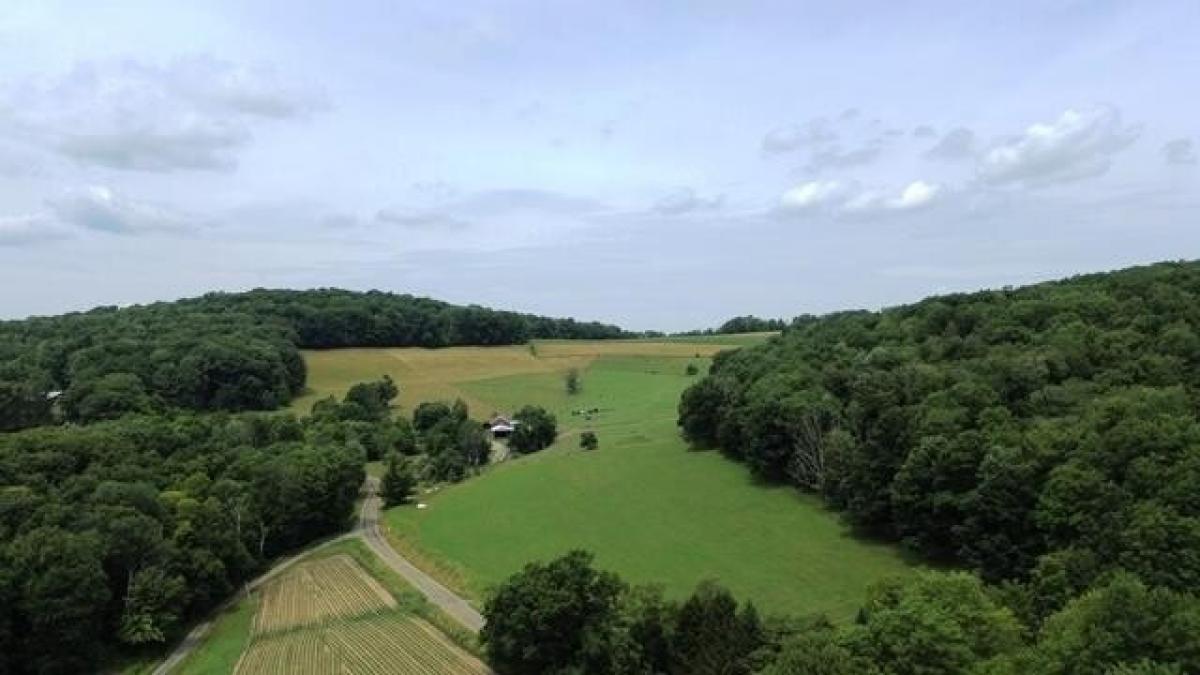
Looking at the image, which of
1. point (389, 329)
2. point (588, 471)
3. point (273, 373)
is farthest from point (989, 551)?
point (389, 329)

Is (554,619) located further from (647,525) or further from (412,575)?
(647,525)

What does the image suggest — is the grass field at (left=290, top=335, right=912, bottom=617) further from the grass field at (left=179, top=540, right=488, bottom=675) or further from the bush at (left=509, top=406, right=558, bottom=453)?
the grass field at (left=179, top=540, right=488, bottom=675)

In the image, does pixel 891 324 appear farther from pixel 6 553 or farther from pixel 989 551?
pixel 6 553

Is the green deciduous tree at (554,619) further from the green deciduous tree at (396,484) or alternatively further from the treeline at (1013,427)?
the green deciduous tree at (396,484)

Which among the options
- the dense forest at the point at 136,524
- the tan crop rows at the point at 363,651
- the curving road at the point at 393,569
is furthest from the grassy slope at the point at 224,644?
the dense forest at the point at 136,524

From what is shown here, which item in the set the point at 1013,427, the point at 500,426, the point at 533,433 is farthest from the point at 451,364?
the point at 1013,427

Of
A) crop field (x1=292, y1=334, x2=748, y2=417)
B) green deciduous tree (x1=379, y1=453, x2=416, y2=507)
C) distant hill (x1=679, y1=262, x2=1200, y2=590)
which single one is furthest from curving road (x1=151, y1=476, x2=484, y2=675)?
crop field (x1=292, y1=334, x2=748, y2=417)

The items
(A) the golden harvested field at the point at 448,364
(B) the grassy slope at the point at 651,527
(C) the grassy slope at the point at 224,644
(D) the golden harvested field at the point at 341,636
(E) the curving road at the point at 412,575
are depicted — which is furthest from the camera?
(A) the golden harvested field at the point at 448,364
